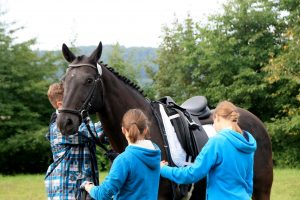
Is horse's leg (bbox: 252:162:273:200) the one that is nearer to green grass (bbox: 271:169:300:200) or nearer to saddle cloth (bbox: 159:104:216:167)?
saddle cloth (bbox: 159:104:216:167)

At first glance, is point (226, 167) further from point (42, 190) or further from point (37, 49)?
point (37, 49)

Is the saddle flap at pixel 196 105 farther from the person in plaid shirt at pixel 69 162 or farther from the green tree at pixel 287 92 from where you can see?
the green tree at pixel 287 92

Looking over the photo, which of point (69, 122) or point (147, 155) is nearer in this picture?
point (147, 155)

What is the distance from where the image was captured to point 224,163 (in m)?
3.53

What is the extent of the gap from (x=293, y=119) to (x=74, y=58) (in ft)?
49.0

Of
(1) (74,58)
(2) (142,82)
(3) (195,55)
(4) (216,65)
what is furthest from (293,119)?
(1) (74,58)

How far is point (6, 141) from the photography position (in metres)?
20.1

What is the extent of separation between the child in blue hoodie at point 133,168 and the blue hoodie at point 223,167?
354mm

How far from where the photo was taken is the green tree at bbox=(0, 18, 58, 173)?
20094 millimetres

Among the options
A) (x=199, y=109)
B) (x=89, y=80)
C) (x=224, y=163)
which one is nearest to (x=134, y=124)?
(x=224, y=163)

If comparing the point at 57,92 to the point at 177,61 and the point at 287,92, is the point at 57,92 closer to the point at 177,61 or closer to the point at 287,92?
the point at 287,92

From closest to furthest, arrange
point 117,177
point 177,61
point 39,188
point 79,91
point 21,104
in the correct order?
point 117,177 < point 79,91 < point 39,188 < point 21,104 < point 177,61

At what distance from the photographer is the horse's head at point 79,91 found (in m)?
3.99

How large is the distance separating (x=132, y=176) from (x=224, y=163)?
0.72 metres
